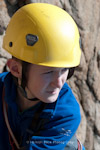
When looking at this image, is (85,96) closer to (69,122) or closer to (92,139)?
(92,139)

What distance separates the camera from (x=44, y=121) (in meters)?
1.84

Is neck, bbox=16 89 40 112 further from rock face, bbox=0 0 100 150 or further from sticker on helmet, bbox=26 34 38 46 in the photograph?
rock face, bbox=0 0 100 150

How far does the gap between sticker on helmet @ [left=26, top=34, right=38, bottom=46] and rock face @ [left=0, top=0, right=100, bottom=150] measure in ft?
4.72

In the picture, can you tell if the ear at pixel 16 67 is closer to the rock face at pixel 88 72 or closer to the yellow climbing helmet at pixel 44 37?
the yellow climbing helmet at pixel 44 37

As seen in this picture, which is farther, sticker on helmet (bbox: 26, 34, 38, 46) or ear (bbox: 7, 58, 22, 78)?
ear (bbox: 7, 58, 22, 78)

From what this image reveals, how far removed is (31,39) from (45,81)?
305 millimetres

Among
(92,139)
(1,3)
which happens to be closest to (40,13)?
(1,3)

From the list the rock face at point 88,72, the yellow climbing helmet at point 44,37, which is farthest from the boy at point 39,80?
the rock face at point 88,72

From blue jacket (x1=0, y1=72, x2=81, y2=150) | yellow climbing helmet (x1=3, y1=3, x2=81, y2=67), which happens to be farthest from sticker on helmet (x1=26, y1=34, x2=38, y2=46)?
blue jacket (x1=0, y1=72, x2=81, y2=150)

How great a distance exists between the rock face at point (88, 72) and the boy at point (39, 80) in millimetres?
1349

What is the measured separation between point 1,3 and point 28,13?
1.05 metres

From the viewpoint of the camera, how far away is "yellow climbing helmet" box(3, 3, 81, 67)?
1607 mm

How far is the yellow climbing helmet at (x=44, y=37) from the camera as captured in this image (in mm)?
1607

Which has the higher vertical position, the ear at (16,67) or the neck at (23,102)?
the ear at (16,67)
